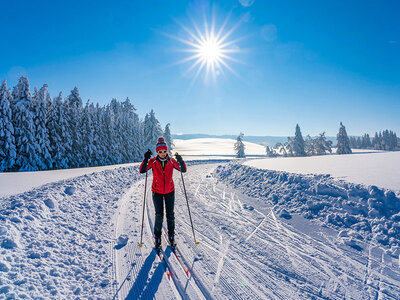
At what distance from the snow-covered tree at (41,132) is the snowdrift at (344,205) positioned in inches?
1123

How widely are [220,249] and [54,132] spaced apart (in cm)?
3247

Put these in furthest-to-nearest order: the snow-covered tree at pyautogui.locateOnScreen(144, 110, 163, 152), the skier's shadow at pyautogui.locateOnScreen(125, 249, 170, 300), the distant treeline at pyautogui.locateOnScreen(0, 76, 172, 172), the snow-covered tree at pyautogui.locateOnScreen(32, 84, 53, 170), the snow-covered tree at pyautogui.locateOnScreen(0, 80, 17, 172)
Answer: the snow-covered tree at pyautogui.locateOnScreen(144, 110, 163, 152)
the snow-covered tree at pyautogui.locateOnScreen(32, 84, 53, 170)
the distant treeline at pyautogui.locateOnScreen(0, 76, 172, 172)
the snow-covered tree at pyautogui.locateOnScreen(0, 80, 17, 172)
the skier's shadow at pyautogui.locateOnScreen(125, 249, 170, 300)

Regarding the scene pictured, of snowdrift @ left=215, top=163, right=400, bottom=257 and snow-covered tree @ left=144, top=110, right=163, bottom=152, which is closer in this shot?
snowdrift @ left=215, top=163, right=400, bottom=257

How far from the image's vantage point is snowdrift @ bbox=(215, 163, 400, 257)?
5.03 meters

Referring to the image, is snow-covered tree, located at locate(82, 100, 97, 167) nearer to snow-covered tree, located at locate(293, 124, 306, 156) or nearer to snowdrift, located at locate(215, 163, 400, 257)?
snowdrift, located at locate(215, 163, 400, 257)

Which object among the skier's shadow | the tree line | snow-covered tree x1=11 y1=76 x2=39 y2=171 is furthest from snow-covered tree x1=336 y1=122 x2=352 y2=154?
snow-covered tree x1=11 y1=76 x2=39 y2=171

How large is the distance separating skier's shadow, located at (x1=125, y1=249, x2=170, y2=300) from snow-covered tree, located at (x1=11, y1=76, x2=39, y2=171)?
2825 cm

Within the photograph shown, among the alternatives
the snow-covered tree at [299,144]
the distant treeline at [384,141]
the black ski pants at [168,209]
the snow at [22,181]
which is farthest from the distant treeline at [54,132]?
the distant treeline at [384,141]

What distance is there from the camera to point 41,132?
85.5 ft

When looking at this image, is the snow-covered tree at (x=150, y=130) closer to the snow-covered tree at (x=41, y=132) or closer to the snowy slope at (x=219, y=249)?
the snow-covered tree at (x=41, y=132)

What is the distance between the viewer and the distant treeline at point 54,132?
2361 cm

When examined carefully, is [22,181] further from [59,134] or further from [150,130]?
[150,130]

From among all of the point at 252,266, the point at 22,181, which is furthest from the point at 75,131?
the point at 252,266

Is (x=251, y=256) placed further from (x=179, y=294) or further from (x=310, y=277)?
(x=179, y=294)
